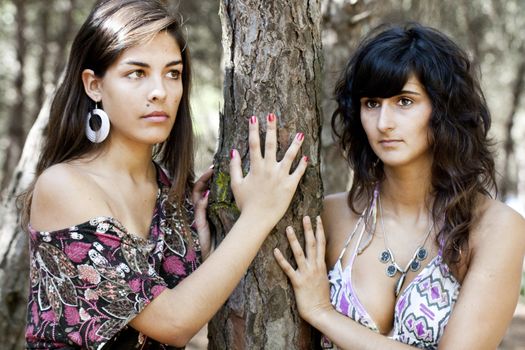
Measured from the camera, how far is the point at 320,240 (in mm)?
2637

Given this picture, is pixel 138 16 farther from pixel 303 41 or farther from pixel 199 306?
pixel 199 306

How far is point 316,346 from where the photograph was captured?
8.95ft

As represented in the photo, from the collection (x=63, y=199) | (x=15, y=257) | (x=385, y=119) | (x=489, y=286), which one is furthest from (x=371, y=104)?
(x=15, y=257)

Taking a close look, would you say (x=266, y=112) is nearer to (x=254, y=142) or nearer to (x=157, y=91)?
(x=254, y=142)

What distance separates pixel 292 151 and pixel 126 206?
2.06 feet

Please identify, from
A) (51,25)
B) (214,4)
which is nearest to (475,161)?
(214,4)

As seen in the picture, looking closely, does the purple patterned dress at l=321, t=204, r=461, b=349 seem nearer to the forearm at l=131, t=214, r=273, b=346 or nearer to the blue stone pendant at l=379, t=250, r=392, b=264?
the blue stone pendant at l=379, t=250, r=392, b=264

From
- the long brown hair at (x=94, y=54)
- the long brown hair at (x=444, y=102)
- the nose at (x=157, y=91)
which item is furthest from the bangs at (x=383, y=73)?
the nose at (x=157, y=91)

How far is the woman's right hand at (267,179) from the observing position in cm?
237

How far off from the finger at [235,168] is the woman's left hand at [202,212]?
0.81ft

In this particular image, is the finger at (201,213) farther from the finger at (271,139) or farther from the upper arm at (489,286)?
the upper arm at (489,286)

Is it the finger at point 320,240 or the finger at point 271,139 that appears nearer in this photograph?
the finger at point 271,139

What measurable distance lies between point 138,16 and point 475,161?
1.38m

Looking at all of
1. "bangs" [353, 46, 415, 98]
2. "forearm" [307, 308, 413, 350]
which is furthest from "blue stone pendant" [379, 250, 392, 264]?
"bangs" [353, 46, 415, 98]
